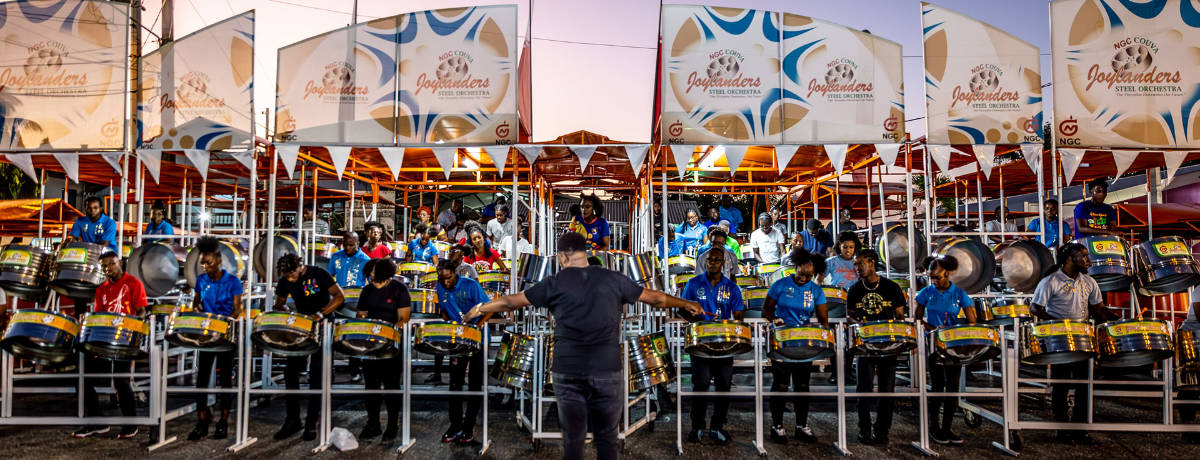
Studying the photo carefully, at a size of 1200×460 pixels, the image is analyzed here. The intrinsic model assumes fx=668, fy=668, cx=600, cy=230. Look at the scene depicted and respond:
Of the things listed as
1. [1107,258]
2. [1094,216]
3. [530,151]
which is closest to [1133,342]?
[1107,258]

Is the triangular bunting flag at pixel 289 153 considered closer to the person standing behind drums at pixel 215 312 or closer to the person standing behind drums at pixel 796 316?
the person standing behind drums at pixel 215 312

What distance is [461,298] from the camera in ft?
19.0

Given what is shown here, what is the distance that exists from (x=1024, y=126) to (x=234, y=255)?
822cm

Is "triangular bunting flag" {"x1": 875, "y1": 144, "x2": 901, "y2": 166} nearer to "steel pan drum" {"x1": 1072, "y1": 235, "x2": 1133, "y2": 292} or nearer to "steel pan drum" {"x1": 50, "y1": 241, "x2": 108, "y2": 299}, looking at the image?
"steel pan drum" {"x1": 1072, "y1": 235, "x2": 1133, "y2": 292}

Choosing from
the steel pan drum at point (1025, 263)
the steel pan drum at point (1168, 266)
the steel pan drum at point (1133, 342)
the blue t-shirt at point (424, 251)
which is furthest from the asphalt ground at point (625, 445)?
the blue t-shirt at point (424, 251)

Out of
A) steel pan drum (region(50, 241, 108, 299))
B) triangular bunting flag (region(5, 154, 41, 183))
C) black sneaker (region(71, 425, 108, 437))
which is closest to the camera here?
black sneaker (region(71, 425, 108, 437))

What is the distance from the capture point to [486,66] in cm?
634

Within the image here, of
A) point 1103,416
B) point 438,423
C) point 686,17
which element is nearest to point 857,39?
point 686,17

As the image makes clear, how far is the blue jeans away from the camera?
3.30 metres

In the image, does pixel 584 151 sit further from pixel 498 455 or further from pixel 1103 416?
pixel 1103 416

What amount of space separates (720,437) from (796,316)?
3.79 ft

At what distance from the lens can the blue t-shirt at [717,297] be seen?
5484 mm

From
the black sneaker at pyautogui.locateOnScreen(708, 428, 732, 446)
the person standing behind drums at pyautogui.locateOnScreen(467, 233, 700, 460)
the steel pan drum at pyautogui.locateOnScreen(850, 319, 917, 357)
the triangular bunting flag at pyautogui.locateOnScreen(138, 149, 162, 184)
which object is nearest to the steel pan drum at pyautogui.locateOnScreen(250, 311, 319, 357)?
the person standing behind drums at pyautogui.locateOnScreen(467, 233, 700, 460)

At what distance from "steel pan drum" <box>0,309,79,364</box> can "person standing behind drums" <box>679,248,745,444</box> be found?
484 cm
